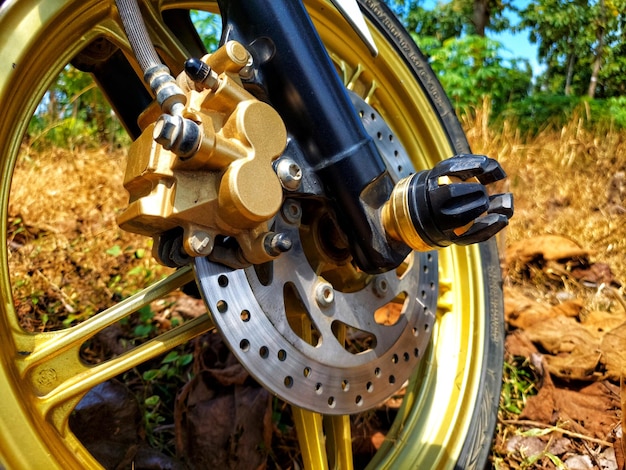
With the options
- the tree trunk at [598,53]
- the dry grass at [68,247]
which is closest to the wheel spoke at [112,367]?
the dry grass at [68,247]

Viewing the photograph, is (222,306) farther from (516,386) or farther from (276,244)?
(516,386)

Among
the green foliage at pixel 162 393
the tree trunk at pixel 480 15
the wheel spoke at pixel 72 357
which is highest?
the tree trunk at pixel 480 15

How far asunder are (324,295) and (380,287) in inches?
6.0

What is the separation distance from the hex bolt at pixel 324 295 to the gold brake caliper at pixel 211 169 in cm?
15

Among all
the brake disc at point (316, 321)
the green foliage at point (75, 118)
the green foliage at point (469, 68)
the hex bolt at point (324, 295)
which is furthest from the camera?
the green foliage at point (469, 68)

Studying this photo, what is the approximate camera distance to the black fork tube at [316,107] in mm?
731

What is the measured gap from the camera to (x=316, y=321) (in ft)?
2.51

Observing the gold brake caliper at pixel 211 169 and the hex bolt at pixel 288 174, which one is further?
the hex bolt at pixel 288 174

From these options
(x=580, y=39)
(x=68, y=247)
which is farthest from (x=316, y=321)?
(x=580, y=39)

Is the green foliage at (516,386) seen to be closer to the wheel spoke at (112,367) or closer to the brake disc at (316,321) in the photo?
the brake disc at (316,321)

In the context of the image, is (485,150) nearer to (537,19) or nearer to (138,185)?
(138,185)

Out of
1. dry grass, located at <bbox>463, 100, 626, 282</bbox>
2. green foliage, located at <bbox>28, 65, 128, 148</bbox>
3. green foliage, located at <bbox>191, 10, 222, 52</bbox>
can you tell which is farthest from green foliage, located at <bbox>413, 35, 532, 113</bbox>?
green foliage, located at <bbox>28, 65, 128, 148</bbox>

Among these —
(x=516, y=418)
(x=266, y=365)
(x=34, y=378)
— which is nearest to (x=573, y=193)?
(x=516, y=418)

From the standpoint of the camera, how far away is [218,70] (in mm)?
655
